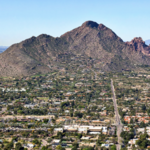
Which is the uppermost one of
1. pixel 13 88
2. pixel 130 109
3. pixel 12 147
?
pixel 13 88

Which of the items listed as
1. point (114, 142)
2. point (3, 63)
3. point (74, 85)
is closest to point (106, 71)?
point (74, 85)

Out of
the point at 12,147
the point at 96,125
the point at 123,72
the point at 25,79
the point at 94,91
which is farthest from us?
the point at 123,72

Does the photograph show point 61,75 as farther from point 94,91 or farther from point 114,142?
point 114,142

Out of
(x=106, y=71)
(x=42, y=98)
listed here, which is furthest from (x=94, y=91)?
(x=106, y=71)

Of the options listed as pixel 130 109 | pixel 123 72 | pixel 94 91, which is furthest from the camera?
pixel 123 72

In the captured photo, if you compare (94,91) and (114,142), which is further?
(94,91)

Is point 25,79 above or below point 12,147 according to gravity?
above

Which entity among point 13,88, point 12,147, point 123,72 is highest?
point 123,72

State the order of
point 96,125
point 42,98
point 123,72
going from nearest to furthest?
point 96,125, point 42,98, point 123,72

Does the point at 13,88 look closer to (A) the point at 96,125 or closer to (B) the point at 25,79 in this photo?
(B) the point at 25,79
